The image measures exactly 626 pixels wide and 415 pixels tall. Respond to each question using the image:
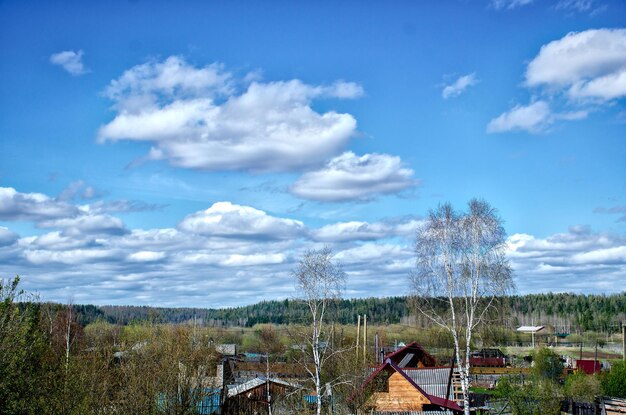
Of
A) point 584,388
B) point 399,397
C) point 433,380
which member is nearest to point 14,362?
point 399,397

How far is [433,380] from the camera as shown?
46188 millimetres

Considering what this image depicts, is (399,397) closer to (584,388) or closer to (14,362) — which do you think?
(584,388)

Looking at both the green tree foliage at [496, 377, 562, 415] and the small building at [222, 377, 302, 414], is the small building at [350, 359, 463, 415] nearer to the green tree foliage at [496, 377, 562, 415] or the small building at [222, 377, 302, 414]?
the small building at [222, 377, 302, 414]

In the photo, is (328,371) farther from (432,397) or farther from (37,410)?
(37,410)

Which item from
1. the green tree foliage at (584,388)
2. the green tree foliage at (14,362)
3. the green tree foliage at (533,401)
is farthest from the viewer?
the green tree foliage at (584,388)

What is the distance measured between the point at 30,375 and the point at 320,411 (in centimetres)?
1952

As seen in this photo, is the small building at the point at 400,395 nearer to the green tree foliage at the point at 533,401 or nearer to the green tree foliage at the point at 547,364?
the green tree foliage at the point at 533,401

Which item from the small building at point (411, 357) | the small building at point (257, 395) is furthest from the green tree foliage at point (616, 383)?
the small building at point (257, 395)

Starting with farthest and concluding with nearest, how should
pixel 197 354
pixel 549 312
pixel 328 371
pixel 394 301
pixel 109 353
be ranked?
1. pixel 394 301
2. pixel 549 312
3. pixel 328 371
4. pixel 109 353
5. pixel 197 354

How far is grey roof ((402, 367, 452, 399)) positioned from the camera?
45656mm

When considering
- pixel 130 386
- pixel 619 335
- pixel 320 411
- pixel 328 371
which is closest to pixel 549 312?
pixel 619 335

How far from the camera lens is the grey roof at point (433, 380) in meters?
45.7

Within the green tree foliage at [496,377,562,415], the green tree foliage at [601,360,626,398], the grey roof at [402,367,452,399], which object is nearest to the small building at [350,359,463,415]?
the grey roof at [402,367,452,399]

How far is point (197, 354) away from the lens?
98.2ft
